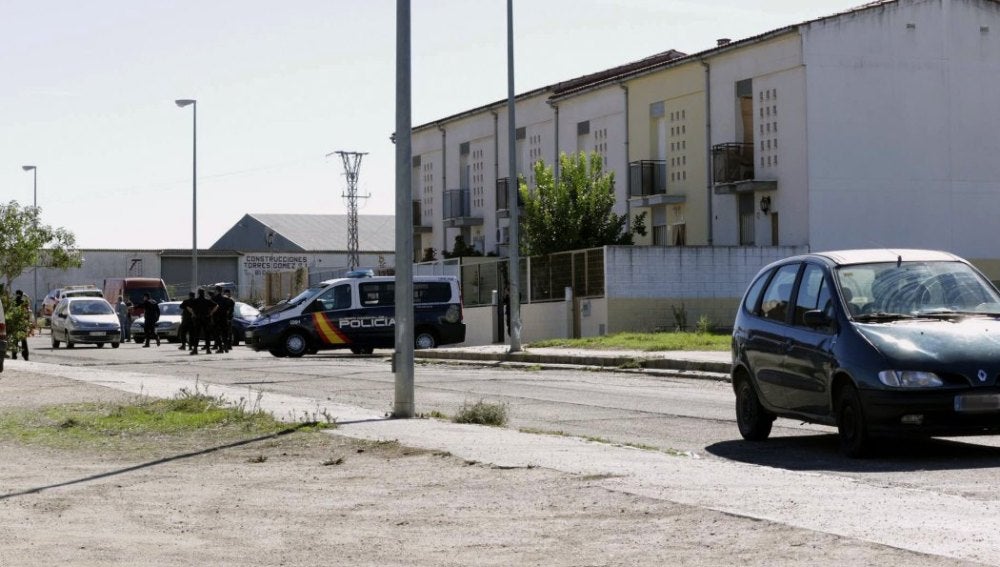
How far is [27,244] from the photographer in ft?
186

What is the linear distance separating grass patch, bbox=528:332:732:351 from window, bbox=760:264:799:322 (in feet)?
53.1

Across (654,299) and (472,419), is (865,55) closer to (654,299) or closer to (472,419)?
(654,299)

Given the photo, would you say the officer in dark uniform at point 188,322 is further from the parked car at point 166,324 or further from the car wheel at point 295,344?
the parked car at point 166,324

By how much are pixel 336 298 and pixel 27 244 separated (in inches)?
935

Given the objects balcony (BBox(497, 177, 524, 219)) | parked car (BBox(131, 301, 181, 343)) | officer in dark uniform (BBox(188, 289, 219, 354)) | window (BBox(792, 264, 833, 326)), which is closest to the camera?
window (BBox(792, 264, 833, 326))

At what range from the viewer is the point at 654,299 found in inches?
1563

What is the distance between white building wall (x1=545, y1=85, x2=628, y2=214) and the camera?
49.0 m

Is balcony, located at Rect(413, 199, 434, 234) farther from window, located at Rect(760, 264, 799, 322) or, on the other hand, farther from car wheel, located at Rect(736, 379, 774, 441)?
window, located at Rect(760, 264, 799, 322)

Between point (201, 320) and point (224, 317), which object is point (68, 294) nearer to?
point (224, 317)

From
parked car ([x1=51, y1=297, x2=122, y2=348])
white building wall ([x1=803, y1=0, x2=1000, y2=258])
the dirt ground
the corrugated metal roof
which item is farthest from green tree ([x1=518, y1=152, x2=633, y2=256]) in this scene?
the corrugated metal roof

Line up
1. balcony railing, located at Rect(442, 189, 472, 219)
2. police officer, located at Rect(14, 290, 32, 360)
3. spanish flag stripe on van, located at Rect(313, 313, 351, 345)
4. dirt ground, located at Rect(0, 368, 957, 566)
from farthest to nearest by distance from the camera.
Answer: balcony railing, located at Rect(442, 189, 472, 219) < spanish flag stripe on van, located at Rect(313, 313, 351, 345) < police officer, located at Rect(14, 290, 32, 360) < dirt ground, located at Rect(0, 368, 957, 566)

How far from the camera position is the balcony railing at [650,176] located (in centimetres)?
4703

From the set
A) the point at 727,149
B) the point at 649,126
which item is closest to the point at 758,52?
the point at 727,149

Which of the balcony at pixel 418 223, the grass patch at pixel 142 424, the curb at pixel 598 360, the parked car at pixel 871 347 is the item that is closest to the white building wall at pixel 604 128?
the balcony at pixel 418 223
